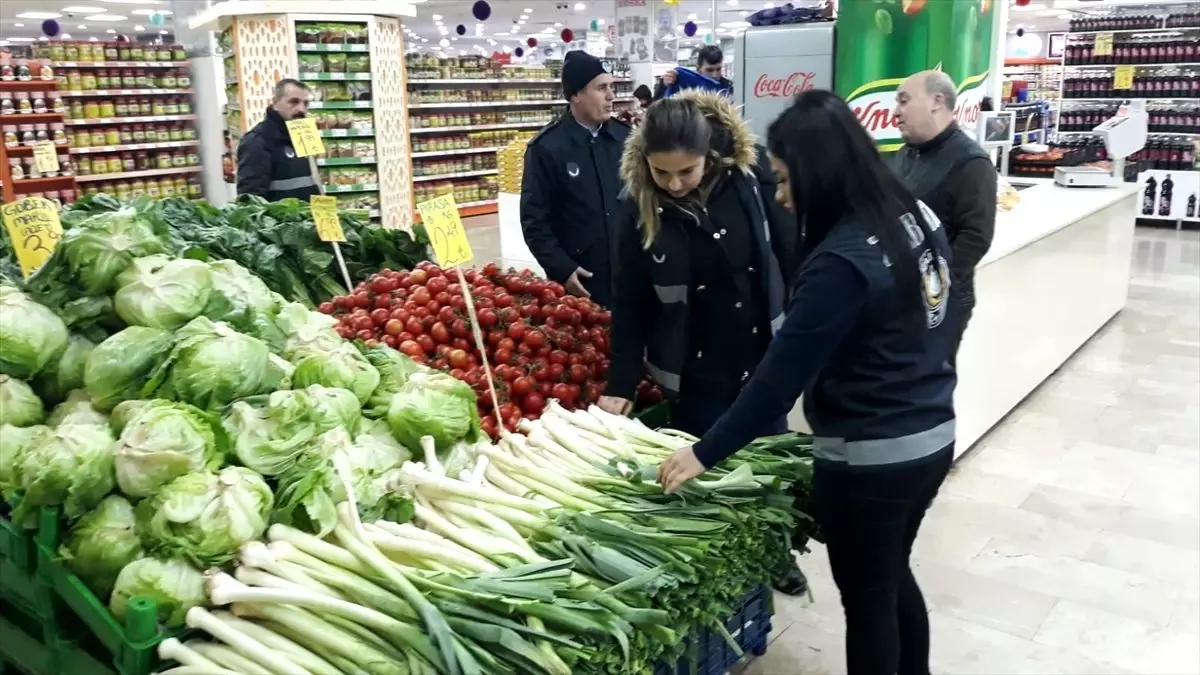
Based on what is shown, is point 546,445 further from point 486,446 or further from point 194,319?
point 194,319

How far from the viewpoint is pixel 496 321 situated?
2686 millimetres

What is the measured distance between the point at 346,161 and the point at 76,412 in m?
7.78

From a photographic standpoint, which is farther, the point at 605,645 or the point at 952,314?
the point at 952,314

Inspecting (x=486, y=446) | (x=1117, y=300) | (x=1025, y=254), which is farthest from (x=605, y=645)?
(x=1117, y=300)

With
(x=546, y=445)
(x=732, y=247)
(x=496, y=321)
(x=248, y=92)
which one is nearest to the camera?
(x=546, y=445)

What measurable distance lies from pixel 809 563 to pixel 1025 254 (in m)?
2.36

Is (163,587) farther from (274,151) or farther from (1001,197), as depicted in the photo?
(1001,197)

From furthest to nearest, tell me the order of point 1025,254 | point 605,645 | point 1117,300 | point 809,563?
1. point 1117,300
2. point 1025,254
3. point 809,563
4. point 605,645

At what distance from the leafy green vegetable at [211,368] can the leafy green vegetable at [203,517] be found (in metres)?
0.23

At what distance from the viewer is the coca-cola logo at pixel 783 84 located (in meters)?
5.57

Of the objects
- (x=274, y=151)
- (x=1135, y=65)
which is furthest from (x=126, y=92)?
(x=1135, y=65)

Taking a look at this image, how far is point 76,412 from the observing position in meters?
1.90

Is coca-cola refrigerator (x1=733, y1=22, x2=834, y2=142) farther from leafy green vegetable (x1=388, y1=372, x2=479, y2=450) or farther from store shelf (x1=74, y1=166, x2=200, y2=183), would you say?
store shelf (x1=74, y1=166, x2=200, y2=183)

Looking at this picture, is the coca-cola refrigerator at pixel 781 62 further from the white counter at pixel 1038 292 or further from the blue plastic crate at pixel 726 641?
the blue plastic crate at pixel 726 641
